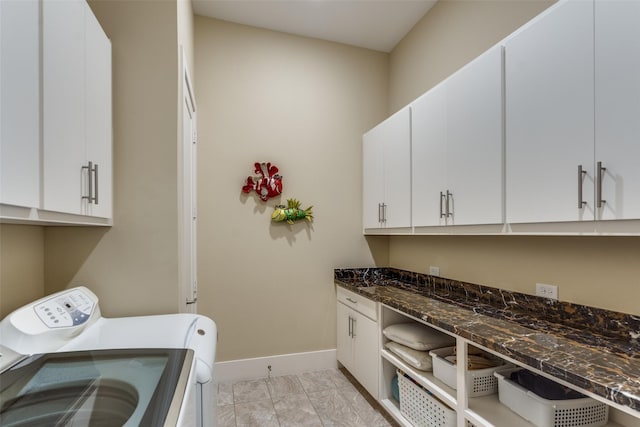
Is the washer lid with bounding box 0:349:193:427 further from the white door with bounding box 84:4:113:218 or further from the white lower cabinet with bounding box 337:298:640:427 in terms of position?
the white lower cabinet with bounding box 337:298:640:427

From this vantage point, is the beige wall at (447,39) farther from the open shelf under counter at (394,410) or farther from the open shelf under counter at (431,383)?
the open shelf under counter at (394,410)

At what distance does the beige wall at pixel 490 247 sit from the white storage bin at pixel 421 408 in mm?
809

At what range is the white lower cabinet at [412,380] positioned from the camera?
4.90 feet

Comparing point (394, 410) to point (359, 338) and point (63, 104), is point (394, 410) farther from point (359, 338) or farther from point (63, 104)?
point (63, 104)

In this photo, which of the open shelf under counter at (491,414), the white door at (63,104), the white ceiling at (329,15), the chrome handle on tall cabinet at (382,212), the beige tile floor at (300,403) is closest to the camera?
the white door at (63,104)

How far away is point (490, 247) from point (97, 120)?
7.49 ft

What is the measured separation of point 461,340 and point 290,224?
73.2 inches

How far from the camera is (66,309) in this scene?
129 cm

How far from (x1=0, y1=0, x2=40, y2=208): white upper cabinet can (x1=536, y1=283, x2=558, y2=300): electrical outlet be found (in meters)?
Result: 2.21

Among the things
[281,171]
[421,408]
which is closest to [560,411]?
[421,408]

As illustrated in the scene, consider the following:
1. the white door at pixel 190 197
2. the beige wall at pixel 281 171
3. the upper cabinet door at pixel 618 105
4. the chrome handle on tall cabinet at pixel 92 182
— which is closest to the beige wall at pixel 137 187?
the chrome handle on tall cabinet at pixel 92 182

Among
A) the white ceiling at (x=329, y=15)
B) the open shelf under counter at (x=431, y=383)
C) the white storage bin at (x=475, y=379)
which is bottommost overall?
the open shelf under counter at (x=431, y=383)

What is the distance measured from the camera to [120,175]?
161cm

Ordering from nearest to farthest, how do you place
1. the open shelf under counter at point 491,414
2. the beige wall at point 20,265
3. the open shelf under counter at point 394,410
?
1. the beige wall at point 20,265
2. the open shelf under counter at point 491,414
3. the open shelf under counter at point 394,410
